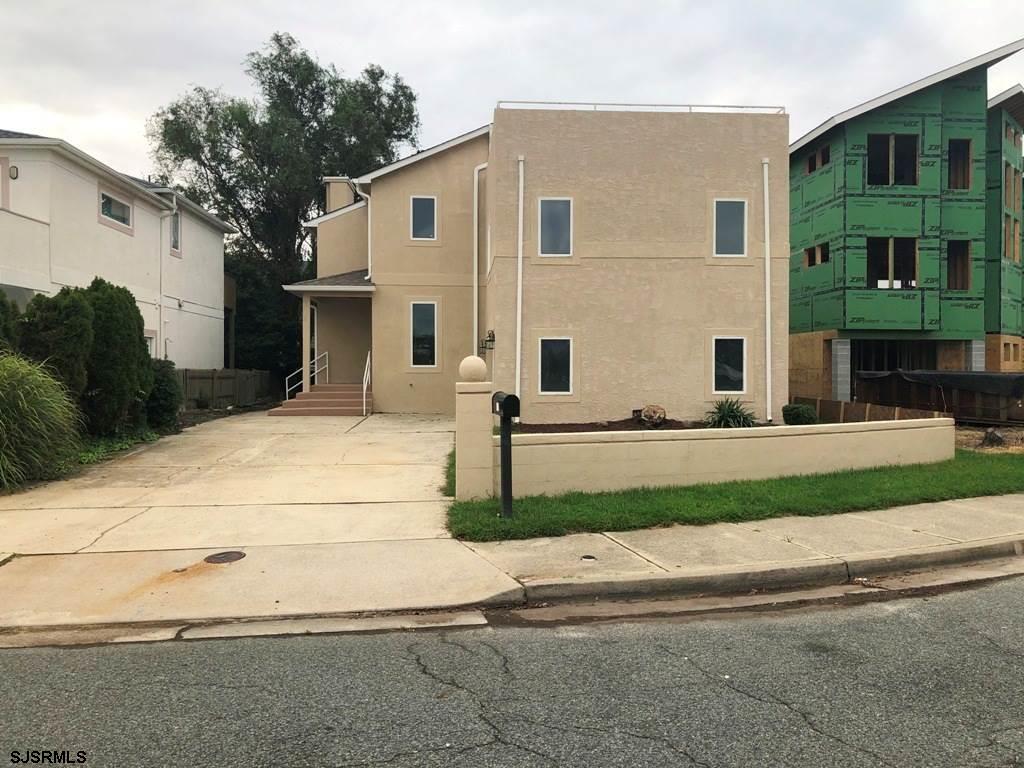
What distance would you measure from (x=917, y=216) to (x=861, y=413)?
9678mm

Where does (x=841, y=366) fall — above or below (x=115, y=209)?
below

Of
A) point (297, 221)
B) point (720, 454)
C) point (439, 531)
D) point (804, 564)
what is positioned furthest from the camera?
point (297, 221)

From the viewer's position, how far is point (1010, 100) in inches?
964

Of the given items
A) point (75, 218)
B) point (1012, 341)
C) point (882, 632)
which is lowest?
point (882, 632)

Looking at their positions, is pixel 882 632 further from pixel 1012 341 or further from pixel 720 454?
pixel 1012 341

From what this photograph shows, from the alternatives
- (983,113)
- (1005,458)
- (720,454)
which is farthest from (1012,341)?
(720,454)

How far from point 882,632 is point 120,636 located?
5.16m

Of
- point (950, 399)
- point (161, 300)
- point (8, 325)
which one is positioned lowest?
point (950, 399)

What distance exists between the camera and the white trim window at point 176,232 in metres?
22.4

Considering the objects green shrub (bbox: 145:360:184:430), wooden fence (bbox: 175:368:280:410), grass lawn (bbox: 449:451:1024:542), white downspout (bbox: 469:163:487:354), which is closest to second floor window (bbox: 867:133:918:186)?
white downspout (bbox: 469:163:487:354)

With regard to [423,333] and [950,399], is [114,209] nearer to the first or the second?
[423,333]

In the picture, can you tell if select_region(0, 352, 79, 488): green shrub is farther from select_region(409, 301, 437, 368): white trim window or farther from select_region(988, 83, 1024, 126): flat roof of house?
select_region(988, 83, 1024, 126): flat roof of house

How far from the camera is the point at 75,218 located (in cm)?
1723

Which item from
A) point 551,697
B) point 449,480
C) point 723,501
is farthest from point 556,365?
point 551,697
